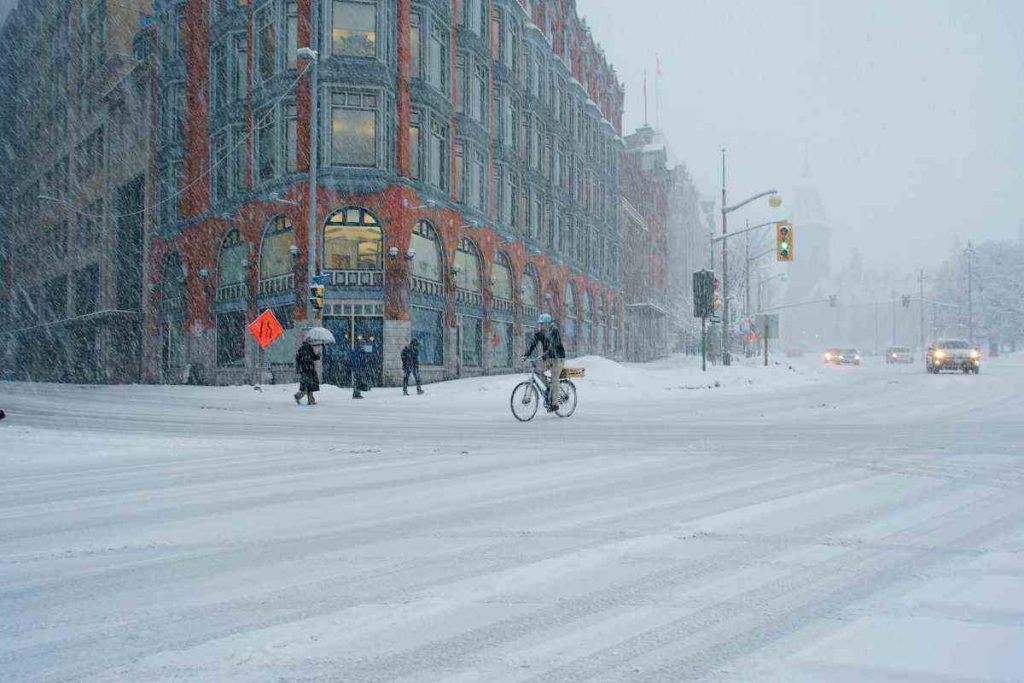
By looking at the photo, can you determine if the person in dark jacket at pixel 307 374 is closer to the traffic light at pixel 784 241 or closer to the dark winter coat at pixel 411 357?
the dark winter coat at pixel 411 357

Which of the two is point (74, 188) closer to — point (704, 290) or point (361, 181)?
point (361, 181)

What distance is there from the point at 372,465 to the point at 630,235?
2290 inches

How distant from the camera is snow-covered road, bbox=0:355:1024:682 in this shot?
269cm

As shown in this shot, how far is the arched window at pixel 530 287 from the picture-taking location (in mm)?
39844

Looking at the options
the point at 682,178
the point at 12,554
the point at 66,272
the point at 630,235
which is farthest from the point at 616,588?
the point at 682,178

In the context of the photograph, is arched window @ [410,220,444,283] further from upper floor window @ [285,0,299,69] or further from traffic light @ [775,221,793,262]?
traffic light @ [775,221,793,262]

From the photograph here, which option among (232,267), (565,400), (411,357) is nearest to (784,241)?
(411,357)

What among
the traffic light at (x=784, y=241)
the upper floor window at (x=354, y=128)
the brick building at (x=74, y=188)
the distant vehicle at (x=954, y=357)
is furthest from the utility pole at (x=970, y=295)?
the brick building at (x=74, y=188)

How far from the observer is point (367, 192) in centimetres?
2864

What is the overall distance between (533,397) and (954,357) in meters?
31.0

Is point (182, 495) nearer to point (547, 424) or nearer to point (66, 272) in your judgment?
point (547, 424)

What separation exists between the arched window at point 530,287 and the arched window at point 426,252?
8744 millimetres

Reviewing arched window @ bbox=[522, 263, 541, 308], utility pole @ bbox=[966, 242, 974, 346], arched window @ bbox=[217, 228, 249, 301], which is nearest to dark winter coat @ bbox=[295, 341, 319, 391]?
arched window @ bbox=[217, 228, 249, 301]

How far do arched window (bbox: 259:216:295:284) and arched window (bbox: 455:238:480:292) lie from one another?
269 inches
